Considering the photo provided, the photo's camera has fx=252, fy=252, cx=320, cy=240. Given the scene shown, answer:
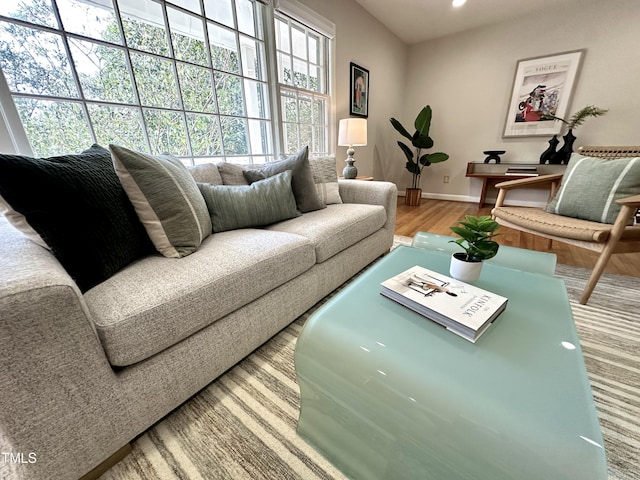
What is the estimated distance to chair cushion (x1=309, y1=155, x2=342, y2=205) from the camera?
1789 mm

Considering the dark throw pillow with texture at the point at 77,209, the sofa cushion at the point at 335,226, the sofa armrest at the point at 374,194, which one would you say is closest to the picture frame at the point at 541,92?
the sofa armrest at the point at 374,194

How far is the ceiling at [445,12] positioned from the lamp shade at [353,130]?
1.44 meters

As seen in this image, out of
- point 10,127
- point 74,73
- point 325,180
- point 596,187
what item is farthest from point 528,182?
point 10,127

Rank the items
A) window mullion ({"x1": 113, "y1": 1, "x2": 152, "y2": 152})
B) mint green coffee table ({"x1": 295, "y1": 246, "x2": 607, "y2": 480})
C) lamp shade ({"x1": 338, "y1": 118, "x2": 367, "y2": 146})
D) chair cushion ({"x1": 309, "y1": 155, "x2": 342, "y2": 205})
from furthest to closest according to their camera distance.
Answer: lamp shade ({"x1": 338, "y1": 118, "x2": 367, "y2": 146}) → chair cushion ({"x1": 309, "y1": 155, "x2": 342, "y2": 205}) → window mullion ({"x1": 113, "y1": 1, "x2": 152, "y2": 152}) → mint green coffee table ({"x1": 295, "y1": 246, "x2": 607, "y2": 480})

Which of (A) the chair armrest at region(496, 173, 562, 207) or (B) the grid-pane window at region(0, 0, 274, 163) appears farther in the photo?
(A) the chair armrest at region(496, 173, 562, 207)

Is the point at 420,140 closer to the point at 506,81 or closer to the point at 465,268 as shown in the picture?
the point at 506,81

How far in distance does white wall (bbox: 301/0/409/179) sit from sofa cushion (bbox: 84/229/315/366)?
2.31 meters

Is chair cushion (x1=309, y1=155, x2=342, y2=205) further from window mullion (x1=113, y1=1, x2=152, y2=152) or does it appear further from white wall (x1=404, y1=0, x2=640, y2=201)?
white wall (x1=404, y1=0, x2=640, y2=201)

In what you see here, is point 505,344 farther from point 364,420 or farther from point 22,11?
point 22,11

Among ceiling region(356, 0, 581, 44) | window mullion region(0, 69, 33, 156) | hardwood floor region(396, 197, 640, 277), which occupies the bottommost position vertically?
hardwood floor region(396, 197, 640, 277)

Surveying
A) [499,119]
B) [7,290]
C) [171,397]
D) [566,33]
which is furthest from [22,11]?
[566,33]

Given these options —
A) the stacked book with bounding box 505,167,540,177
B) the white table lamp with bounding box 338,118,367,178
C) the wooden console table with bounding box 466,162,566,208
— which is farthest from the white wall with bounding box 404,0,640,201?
the white table lamp with bounding box 338,118,367,178

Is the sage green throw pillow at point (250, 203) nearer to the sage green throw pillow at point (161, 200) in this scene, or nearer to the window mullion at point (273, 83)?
the sage green throw pillow at point (161, 200)

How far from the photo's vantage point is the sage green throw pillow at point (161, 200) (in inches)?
35.1
